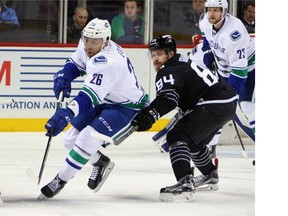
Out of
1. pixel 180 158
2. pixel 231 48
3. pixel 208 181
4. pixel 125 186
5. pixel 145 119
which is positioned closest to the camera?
pixel 145 119

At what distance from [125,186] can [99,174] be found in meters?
0.32

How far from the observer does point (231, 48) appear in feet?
21.7

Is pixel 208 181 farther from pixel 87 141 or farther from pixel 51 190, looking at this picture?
pixel 51 190

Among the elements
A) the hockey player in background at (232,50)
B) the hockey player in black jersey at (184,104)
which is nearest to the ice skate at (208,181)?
the hockey player in black jersey at (184,104)

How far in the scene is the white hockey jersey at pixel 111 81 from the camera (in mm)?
4867

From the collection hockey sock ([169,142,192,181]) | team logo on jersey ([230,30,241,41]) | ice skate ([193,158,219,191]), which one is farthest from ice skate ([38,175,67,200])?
team logo on jersey ([230,30,241,41])

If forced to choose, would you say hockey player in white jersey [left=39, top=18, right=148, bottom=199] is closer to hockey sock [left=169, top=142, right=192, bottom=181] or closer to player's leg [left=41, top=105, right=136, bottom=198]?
player's leg [left=41, top=105, right=136, bottom=198]

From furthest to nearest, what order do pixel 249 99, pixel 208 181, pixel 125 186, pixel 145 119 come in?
pixel 249 99 < pixel 125 186 < pixel 208 181 < pixel 145 119

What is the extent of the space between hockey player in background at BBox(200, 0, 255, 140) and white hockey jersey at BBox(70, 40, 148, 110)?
142 centimetres

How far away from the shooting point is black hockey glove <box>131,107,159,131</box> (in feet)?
15.4

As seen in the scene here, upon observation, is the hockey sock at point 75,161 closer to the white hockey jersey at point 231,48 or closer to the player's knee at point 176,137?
the player's knee at point 176,137

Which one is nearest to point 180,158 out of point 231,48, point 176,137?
point 176,137
